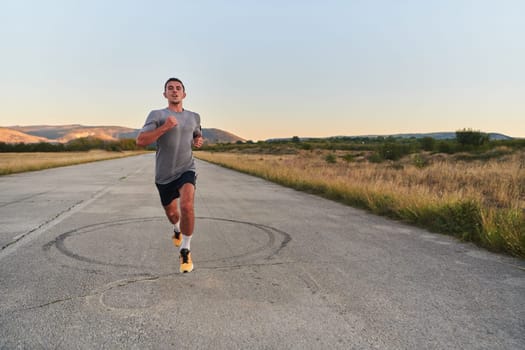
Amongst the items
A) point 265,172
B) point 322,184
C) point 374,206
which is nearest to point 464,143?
point 265,172

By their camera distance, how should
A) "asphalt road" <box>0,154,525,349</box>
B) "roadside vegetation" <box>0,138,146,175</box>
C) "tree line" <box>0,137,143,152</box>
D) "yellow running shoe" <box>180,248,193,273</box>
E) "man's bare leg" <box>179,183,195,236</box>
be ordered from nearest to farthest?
1. "asphalt road" <box>0,154,525,349</box>
2. "yellow running shoe" <box>180,248,193,273</box>
3. "man's bare leg" <box>179,183,195,236</box>
4. "roadside vegetation" <box>0,138,146,175</box>
5. "tree line" <box>0,137,143,152</box>

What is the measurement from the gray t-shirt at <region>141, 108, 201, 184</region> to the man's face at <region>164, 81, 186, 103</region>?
0.50 ft

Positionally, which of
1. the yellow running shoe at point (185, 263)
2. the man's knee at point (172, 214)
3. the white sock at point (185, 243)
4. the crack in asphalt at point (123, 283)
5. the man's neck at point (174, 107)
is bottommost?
the crack in asphalt at point (123, 283)

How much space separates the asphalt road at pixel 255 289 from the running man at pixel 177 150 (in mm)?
606

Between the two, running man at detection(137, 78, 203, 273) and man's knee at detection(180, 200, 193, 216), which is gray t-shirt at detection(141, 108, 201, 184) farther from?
man's knee at detection(180, 200, 193, 216)

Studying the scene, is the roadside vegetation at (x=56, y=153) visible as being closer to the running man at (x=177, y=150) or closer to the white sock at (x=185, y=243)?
the running man at (x=177, y=150)

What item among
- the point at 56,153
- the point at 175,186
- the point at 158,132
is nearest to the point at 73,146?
the point at 56,153

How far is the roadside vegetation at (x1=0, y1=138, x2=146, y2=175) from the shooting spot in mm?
33238

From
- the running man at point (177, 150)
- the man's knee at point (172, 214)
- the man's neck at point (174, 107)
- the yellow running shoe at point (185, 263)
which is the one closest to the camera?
the yellow running shoe at point (185, 263)

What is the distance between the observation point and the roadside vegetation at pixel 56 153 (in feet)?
109

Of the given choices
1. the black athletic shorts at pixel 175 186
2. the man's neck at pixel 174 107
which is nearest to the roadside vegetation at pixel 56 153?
the black athletic shorts at pixel 175 186

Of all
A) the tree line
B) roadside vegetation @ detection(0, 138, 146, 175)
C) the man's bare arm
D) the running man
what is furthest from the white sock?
the tree line

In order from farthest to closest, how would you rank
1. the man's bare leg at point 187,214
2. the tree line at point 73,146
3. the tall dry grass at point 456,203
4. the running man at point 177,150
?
the tree line at point 73,146
the tall dry grass at point 456,203
the man's bare leg at point 187,214
the running man at point 177,150

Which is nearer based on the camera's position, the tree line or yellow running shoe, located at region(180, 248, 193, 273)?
yellow running shoe, located at region(180, 248, 193, 273)
